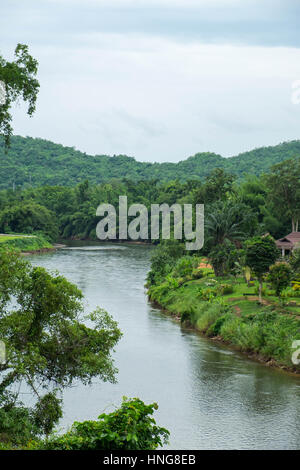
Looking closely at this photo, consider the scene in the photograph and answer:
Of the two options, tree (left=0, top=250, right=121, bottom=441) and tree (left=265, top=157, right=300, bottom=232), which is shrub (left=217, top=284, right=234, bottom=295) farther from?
tree (left=265, top=157, right=300, bottom=232)

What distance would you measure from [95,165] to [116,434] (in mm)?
168390

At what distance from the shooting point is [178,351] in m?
31.7

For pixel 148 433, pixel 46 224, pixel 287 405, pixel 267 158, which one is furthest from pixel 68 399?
pixel 267 158

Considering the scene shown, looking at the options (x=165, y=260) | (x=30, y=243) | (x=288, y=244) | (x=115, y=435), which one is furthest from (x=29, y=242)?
(x=115, y=435)

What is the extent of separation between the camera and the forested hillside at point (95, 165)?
15888 centimetres

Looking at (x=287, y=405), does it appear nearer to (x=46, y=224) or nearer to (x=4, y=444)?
(x=4, y=444)

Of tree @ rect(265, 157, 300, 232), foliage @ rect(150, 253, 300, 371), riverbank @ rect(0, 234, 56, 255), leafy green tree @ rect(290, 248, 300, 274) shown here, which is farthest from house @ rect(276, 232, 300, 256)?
riverbank @ rect(0, 234, 56, 255)

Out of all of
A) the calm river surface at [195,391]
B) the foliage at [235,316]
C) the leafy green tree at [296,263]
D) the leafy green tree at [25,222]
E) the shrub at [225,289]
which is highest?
the leafy green tree at [25,222]

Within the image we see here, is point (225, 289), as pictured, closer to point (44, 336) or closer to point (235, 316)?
Answer: point (235, 316)

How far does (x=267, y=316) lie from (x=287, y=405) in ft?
28.4

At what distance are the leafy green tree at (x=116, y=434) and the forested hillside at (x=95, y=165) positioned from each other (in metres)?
137

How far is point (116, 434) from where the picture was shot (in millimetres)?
13898

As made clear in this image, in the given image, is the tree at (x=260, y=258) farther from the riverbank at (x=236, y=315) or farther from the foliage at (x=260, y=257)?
the riverbank at (x=236, y=315)

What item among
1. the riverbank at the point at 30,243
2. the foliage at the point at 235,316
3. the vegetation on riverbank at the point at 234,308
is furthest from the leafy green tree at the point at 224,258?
the riverbank at the point at 30,243
